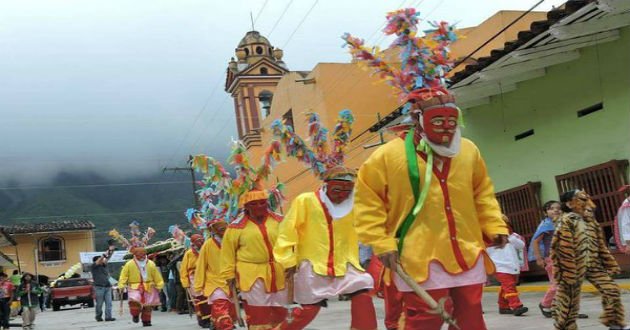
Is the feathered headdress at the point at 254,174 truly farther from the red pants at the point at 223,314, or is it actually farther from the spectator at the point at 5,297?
the spectator at the point at 5,297

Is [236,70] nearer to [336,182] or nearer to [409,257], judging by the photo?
[336,182]

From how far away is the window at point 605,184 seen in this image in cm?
1179

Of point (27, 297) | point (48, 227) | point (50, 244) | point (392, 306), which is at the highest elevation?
point (48, 227)

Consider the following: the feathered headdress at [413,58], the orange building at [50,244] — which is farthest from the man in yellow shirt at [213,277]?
the orange building at [50,244]

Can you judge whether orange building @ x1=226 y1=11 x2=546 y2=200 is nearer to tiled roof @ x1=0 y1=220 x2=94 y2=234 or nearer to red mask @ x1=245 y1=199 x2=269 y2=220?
red mask @ x1=245 y1=199 x2=269 y2=220

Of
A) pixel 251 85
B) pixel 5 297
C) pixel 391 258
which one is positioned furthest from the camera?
pixel 251 85

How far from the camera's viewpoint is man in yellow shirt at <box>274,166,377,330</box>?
679 centimetres

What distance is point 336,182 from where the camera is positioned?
6988 millimetres

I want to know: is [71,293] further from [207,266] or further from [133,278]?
[207,266]

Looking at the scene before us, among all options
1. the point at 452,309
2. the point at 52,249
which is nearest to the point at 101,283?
the point at 452,309

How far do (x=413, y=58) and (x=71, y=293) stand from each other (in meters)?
32.2

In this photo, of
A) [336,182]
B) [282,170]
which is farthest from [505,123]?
[282,170]

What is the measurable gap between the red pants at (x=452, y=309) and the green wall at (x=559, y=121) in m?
8.14

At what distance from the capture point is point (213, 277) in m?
10.4
